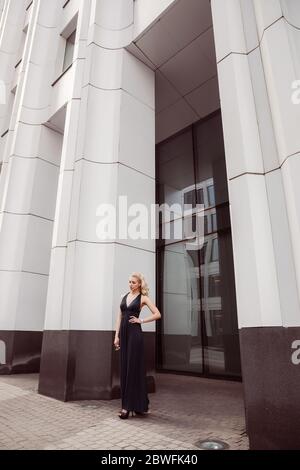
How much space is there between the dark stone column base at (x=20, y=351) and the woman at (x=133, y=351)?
5584 mm

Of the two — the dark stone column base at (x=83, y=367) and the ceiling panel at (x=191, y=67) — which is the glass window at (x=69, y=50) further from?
the dark stone column base at (x=83, y=367)

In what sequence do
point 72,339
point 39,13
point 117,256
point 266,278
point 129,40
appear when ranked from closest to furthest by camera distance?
point 266,278 < point 72,339 < point 117,256 < point 129,40 < point 39,13

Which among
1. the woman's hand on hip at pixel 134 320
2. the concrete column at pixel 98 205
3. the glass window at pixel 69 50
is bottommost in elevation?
the woman's hand on hip at pixel 134 320

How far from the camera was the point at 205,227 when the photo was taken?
942 cm

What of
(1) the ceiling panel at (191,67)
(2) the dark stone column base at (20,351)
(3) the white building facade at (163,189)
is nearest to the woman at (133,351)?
(3) the white building facade at (163,189)

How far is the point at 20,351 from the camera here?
941 centimetres

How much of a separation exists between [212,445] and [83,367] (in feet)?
10.2

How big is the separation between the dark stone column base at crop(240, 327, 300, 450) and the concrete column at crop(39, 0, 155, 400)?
3108 millimetres

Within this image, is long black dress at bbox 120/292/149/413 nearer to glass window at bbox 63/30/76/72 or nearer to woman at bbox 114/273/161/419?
woman at bbox 114/273/161/419

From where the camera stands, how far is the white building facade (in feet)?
12.7

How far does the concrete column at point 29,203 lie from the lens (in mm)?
9586
